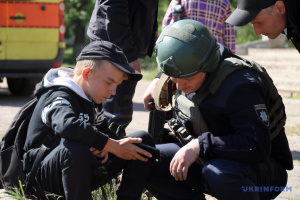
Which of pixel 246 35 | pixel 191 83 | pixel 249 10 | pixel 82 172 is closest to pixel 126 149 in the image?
pixel 82 172

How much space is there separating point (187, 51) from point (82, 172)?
2.83 ft

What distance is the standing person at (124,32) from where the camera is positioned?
5102 millimetres

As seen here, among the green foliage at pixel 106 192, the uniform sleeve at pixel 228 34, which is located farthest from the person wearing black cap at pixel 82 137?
the uniform sleeve at pixel 228 34

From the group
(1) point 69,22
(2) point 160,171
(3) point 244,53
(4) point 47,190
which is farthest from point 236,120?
(1) point 69,22

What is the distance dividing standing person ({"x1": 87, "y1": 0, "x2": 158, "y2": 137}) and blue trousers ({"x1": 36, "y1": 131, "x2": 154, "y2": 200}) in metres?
1.23

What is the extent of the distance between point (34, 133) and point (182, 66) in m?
0.96

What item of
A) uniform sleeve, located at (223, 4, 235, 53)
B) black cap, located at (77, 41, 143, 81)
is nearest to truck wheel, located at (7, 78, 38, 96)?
uniform sleeve, located at (223, 4, 235, 53)

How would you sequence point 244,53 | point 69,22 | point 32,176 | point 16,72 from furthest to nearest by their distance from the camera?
point 69,22 < point 244,53 < point 16,72 < point 32,176

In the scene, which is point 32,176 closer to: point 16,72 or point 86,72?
point 86,72

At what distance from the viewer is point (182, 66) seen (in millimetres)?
3502

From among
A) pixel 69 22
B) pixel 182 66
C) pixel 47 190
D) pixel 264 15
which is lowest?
pixel 69 22

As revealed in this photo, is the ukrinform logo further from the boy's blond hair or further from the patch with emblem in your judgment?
the boy's blond hair

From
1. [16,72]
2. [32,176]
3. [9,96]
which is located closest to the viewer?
[32,176]

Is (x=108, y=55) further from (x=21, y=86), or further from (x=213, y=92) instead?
(x=21, y=86)
